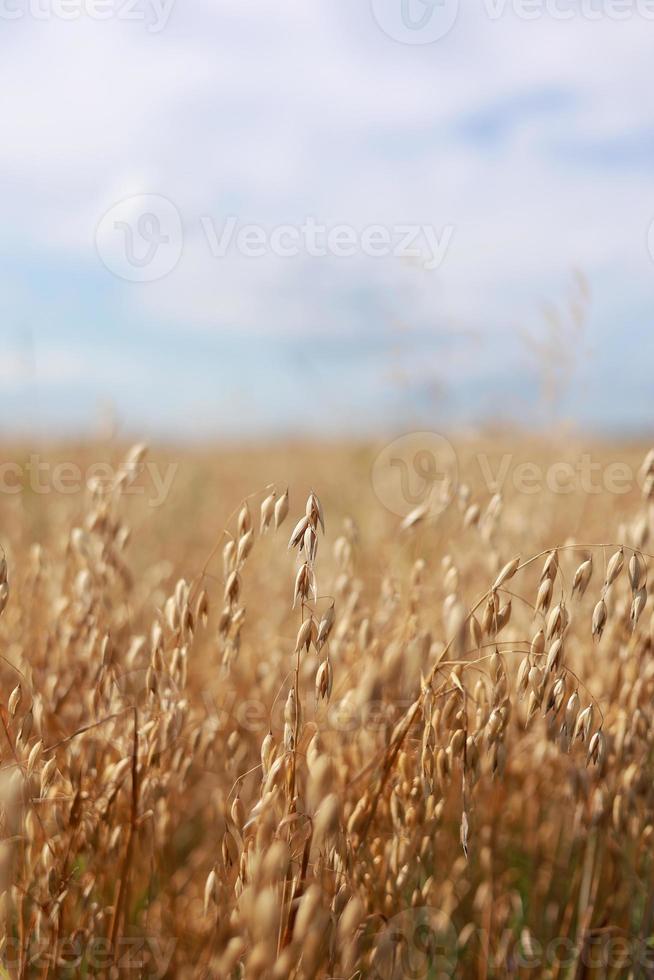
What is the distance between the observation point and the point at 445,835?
6.61ft

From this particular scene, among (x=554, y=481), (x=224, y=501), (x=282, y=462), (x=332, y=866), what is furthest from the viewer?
(x=282, y=462)

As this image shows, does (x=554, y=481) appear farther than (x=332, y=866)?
Yes

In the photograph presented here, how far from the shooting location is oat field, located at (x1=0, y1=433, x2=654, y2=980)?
1114 millimetres

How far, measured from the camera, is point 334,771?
60.1 inches

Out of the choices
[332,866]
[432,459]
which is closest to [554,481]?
[432,459]

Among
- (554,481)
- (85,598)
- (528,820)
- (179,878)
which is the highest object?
(554,481)

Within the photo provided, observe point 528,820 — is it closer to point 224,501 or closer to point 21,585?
point 21,585

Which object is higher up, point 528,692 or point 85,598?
point 85,598

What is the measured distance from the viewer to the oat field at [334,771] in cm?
111

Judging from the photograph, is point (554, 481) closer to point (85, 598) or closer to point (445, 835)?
point (445, 835)

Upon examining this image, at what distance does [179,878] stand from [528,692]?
4.00 feet

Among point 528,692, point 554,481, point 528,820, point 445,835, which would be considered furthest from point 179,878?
point 554,481

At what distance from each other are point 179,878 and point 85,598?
2.55 ft

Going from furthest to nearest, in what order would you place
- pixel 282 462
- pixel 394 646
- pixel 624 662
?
pixel 282 462
pixel 624 662
pixel 394 646
